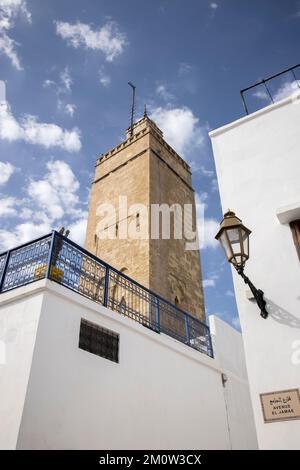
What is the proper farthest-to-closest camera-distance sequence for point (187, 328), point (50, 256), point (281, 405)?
point (187, 328) → point (50, 256) → point (281, 405)

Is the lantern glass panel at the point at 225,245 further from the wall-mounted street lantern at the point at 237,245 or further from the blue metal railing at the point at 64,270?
the blue metal railing at the point at 64,270

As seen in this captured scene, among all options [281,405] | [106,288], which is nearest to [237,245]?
[281,405]

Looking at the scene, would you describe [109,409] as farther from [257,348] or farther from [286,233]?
[286,233]

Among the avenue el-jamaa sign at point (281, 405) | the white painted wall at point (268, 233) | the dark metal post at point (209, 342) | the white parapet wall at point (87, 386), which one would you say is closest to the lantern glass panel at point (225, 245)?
the white painted wall at point (268, 233)

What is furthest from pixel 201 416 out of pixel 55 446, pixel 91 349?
pixel 55 446

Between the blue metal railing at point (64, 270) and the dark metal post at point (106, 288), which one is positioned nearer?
the blue metal railing at point (64, 270)

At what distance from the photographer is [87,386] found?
200 inches

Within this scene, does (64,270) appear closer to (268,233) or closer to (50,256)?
(50,256)

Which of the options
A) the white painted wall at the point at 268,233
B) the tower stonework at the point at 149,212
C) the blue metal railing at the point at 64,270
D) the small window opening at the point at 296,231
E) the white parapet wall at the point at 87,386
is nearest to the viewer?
the white painted wall at the point at 268,233

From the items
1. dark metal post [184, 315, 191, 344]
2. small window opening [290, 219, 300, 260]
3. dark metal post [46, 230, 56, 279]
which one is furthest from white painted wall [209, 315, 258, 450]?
small window opening [290, 219, 300, 260]

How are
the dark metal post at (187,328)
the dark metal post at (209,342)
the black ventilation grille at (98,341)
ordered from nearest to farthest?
the black ventilation grille at (98,341)
the dark metal post at (187,328)
the dark metal post at (209,342)

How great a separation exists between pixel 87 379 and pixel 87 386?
0.09m

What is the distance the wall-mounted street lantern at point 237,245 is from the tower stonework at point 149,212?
907cm

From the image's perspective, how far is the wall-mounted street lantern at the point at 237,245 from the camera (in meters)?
3.57
